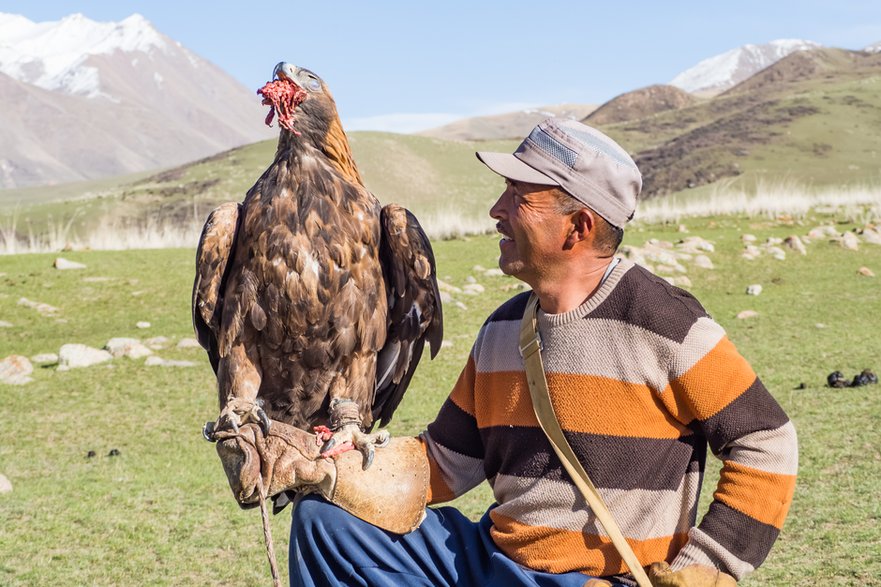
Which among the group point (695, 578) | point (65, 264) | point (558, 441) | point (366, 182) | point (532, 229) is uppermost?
point (532, 229)

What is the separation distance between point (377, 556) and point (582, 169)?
1234 millimetres

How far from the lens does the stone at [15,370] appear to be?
8047 millimetres

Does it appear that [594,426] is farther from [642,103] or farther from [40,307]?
[642,103]

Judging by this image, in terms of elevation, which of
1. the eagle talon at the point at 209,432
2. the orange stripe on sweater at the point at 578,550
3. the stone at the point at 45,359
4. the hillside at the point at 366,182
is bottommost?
the hillside at the point at 366,182

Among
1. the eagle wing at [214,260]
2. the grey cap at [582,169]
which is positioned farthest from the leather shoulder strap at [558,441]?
the eagle wing at [214,260]

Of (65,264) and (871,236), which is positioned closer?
(65,264)

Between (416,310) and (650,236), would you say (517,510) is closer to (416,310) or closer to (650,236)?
(416,310)

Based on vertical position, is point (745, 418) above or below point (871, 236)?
above

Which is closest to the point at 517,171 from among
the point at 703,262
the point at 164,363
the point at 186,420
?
the point at 186,420

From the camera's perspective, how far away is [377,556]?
2.82 m

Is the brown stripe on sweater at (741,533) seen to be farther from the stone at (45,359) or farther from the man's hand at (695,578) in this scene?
the stone at (45,359)

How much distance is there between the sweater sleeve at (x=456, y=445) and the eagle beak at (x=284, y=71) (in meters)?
1.75

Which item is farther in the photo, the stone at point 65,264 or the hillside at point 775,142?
the hillside at point 775,142

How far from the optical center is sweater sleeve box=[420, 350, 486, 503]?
299 centimetres
